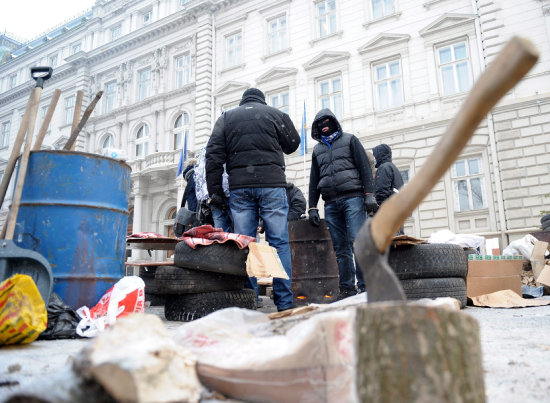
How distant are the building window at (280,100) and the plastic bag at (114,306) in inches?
477

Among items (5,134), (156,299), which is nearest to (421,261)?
(156,299)

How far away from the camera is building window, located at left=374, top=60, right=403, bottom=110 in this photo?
1212cm

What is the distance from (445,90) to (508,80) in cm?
1194

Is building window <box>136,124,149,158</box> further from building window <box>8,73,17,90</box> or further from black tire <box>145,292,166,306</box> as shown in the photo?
black tire <box>145,292,166,306</box>

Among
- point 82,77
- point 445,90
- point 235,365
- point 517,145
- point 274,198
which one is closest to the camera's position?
point 235,365

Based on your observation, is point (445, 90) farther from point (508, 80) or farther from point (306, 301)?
point (508, 80)

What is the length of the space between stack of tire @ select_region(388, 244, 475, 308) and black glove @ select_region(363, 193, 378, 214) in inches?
22.6

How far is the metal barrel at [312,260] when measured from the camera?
4.43 metres

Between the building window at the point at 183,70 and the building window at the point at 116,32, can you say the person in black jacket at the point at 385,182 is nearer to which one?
the building window at the point at 183,70

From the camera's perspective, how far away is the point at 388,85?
1227 centimetres

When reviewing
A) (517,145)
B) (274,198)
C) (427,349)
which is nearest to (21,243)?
(274,198)

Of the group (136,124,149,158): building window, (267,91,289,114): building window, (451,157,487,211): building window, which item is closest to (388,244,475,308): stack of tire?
(451,157,487,211): building window

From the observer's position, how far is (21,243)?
102 inches

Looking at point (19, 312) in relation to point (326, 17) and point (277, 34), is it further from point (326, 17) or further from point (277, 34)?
point (277, 34)
